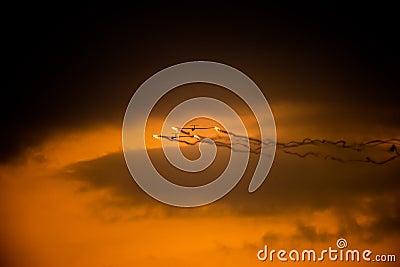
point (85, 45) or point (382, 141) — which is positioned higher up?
point (85, 45)

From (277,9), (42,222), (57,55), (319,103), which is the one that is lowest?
(42,222)

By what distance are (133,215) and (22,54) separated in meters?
1.40

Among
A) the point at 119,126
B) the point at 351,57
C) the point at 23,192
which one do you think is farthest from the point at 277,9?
the point at 23,192

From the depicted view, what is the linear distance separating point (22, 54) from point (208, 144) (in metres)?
1.48

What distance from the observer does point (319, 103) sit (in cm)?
461

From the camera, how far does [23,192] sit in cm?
477

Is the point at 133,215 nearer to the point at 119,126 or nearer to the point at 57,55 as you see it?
the point at 119,126

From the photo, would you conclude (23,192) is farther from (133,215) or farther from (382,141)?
(382,141)

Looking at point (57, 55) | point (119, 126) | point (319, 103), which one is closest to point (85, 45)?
point (57, 55)

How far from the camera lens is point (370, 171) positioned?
4.57 m

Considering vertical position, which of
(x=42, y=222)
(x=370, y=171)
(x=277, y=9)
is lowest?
(x=42, y=222)

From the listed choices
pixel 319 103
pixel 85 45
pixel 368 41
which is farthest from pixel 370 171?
pixel 85 45

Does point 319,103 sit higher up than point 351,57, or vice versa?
point 351,57

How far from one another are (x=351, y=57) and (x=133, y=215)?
6.00 ft
